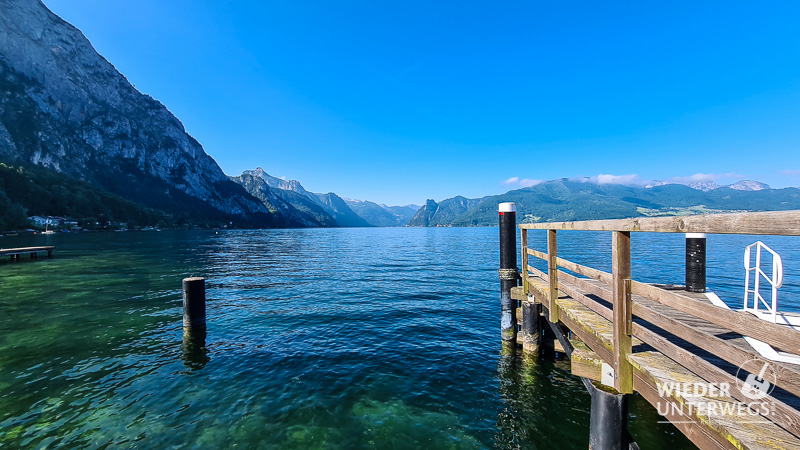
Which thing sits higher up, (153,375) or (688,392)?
(688,392)

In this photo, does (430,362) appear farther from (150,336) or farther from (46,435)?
(150,336)

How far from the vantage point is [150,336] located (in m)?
11.4

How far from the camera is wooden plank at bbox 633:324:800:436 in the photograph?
2516 millimetres

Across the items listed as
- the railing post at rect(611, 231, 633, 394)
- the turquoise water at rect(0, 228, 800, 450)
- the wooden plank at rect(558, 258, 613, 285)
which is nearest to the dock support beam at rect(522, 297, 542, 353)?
the turquoise water at rect(0, 228, 800, 450)

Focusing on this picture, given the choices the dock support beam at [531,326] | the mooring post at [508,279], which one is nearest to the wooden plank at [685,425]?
the dock support beam at [531,326]

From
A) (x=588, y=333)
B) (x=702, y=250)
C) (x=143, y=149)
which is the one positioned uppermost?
(x=143, y=149)

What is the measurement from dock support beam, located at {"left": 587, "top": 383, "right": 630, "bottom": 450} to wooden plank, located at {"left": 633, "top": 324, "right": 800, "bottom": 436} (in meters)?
0.90

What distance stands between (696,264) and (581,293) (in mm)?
5916

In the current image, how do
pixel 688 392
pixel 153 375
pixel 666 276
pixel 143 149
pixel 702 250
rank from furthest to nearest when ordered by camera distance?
pixel 143 149, pixel 666 276, pixel 702 250, pixel 153 375, pixel 688 392

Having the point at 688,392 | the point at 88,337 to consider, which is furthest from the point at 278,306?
the point at 688,392

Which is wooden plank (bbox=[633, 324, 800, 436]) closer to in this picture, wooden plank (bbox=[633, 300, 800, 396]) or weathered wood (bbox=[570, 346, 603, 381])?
wooden plank (bbox=[633, 300, 800, 396])

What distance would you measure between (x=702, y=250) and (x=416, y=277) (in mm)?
19223

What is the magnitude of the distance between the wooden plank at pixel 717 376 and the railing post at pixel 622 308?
31 cm

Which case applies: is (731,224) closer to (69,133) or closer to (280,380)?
(280,380)
